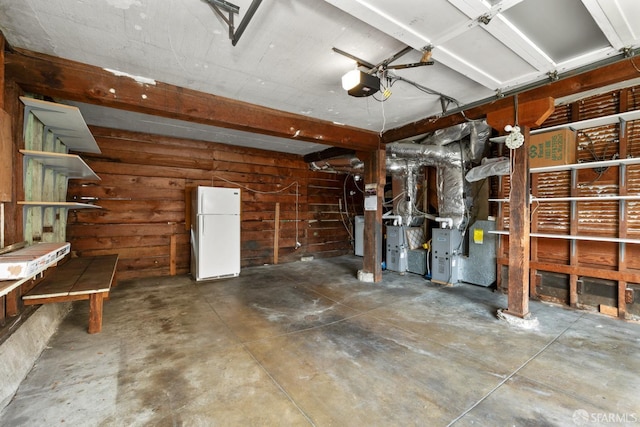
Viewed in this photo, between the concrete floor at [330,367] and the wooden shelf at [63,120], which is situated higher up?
the wooden shelf at [63,120]

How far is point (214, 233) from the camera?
14.3 ft

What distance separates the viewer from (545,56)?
216cm

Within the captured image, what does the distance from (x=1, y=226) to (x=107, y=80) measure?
1377mm

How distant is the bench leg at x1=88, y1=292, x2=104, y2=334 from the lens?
2.44 meters

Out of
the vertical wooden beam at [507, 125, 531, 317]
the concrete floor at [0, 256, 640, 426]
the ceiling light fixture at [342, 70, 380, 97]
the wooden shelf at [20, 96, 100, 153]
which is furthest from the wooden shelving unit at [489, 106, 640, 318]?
the wooden shelf at [20, 96, 100, 153]

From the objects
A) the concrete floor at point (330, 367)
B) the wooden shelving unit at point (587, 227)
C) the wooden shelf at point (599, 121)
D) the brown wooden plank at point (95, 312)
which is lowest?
the concrete floor at point (330, 367)

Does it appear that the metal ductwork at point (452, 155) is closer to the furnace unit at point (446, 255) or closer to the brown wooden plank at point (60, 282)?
the furnace unit at point (446, 255)

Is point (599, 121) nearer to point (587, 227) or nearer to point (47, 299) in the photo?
point (587, 227)

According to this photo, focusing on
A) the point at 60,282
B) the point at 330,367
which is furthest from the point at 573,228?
the point at 60,282

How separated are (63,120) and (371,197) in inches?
147

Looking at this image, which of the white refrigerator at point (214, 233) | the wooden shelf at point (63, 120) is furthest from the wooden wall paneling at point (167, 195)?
the wooden shelf at point (63, 120)

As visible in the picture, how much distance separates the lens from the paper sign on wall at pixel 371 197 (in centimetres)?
437

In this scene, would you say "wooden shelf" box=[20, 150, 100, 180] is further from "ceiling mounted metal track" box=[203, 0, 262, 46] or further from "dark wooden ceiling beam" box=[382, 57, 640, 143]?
"dark wooden ceiling beam" box=[382, 57, 640, 143]

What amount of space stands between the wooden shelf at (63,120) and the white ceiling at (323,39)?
1.33 ft
